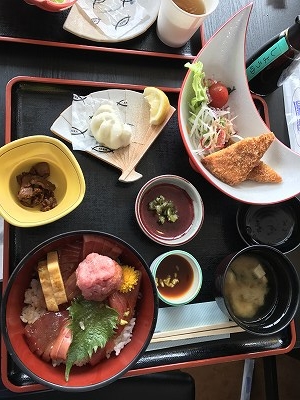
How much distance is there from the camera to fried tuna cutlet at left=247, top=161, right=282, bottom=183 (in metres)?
1.67

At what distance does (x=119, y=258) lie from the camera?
4.97ft

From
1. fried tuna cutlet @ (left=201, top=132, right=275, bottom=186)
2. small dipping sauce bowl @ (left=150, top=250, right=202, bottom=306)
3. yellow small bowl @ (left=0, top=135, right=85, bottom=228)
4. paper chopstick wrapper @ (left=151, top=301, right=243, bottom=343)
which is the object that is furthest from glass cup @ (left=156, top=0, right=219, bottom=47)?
paper chopstick wrapper @ (left=151, top=301, right=243, bottom=343)

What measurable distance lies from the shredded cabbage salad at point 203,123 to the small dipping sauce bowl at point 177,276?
375 millimetres

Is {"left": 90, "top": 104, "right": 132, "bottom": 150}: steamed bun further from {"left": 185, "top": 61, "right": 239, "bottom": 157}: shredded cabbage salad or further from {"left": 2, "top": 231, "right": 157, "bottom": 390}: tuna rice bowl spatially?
{"left": 2, "top": 231, "right": 157, "bottom": 390}: tuna rice bowl

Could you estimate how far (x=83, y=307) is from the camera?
4.69ft

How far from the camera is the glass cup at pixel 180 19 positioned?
1613 millimetres

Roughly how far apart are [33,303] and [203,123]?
0.84m

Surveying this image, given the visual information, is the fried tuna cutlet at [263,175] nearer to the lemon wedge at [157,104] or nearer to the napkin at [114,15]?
the lemon wedge at [157,104]

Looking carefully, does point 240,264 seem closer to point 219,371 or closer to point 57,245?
point 57,245

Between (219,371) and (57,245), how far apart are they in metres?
1.63

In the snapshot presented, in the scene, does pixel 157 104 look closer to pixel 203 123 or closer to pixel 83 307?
pixel 203 123

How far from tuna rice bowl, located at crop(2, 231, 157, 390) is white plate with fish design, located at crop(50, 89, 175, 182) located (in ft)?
1.02

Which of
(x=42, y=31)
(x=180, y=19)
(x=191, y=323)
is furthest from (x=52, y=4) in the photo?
(x=191, y=323)

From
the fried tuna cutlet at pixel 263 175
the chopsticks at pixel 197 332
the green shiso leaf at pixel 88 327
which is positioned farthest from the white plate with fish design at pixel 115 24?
the chopsticks at pixel 197 332
